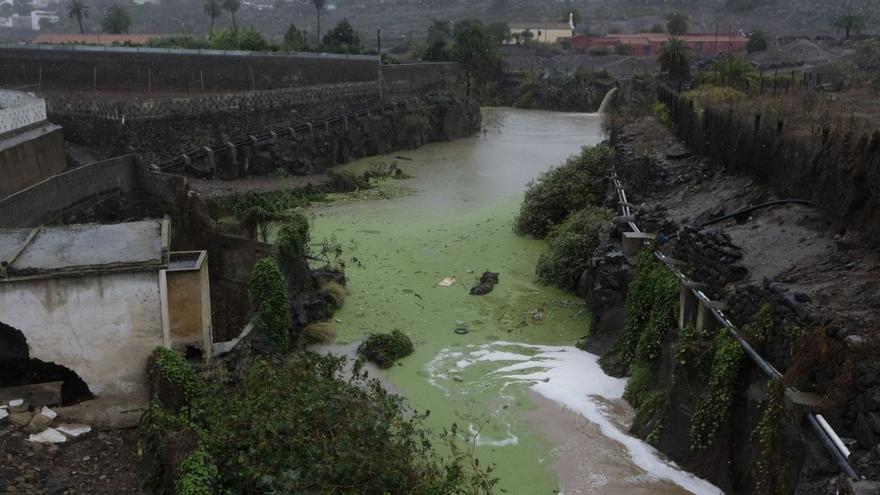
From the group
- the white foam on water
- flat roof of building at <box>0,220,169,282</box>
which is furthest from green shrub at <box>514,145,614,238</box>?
flat roof of building at <box>0,220,169,282</box>

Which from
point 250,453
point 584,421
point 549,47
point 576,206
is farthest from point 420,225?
point 549,47

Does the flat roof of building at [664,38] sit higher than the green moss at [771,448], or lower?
higher

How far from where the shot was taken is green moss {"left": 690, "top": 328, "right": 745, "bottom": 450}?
10.0m

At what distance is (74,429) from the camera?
8.91 meters

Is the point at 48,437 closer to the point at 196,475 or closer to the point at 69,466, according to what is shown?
the point at 69,466

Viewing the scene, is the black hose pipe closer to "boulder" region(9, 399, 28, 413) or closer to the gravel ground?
the gravel ground

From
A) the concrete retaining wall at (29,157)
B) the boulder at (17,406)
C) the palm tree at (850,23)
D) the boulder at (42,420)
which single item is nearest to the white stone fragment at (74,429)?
the boulder at (42,420)

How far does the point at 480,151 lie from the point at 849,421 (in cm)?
3413

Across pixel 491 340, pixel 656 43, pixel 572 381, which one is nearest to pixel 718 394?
pixel 572 381

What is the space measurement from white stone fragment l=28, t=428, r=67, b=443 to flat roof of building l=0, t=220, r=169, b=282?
164cm

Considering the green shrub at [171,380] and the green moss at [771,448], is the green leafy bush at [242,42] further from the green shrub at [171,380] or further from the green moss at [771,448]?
the green moss at [771,448]

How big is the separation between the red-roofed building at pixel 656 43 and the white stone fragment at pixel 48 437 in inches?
2707

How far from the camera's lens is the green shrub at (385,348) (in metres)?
14.5

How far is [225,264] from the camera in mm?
14453
